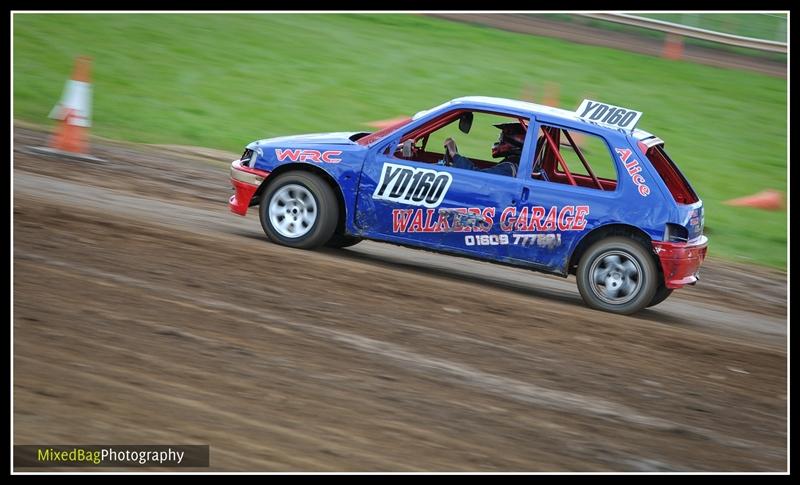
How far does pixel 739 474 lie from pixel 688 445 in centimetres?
42

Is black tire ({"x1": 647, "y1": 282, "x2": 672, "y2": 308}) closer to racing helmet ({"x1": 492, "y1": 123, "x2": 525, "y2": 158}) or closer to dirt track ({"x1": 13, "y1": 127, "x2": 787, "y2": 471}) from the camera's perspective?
dirt track ({"x1": 13, "y1": 127, "x2": 787, "y2": 471})

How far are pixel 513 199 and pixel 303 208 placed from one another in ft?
6.56

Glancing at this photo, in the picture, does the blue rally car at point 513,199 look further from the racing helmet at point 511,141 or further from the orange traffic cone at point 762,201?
the orange traffic cone at point 762,201

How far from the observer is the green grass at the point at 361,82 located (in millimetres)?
15703

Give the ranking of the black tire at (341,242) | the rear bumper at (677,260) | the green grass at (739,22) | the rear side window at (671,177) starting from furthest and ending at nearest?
the green grass at (739,22) < the black tire at (341,242) < the rear side window at (671,177) < the rear bumper at (677,260)

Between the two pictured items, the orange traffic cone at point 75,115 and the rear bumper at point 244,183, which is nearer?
the rear bumper at point 244,183

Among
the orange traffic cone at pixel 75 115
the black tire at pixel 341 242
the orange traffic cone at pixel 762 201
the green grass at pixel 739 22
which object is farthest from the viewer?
the green grass at pixel 739 22

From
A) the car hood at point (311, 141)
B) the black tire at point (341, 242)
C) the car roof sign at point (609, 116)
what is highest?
the car roof sign at point (609, 116)

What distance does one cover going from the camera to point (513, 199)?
887 cm

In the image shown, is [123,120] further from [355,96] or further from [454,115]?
[454,115]

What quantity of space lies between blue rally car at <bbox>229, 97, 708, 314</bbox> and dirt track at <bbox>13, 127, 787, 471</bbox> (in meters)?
0.38

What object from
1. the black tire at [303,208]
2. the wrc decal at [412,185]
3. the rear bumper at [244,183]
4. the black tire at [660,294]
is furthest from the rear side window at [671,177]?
the rear bumper at [244,183]

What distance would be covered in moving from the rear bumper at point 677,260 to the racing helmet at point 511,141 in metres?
1.55

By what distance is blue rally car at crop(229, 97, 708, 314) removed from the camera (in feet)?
28.8
